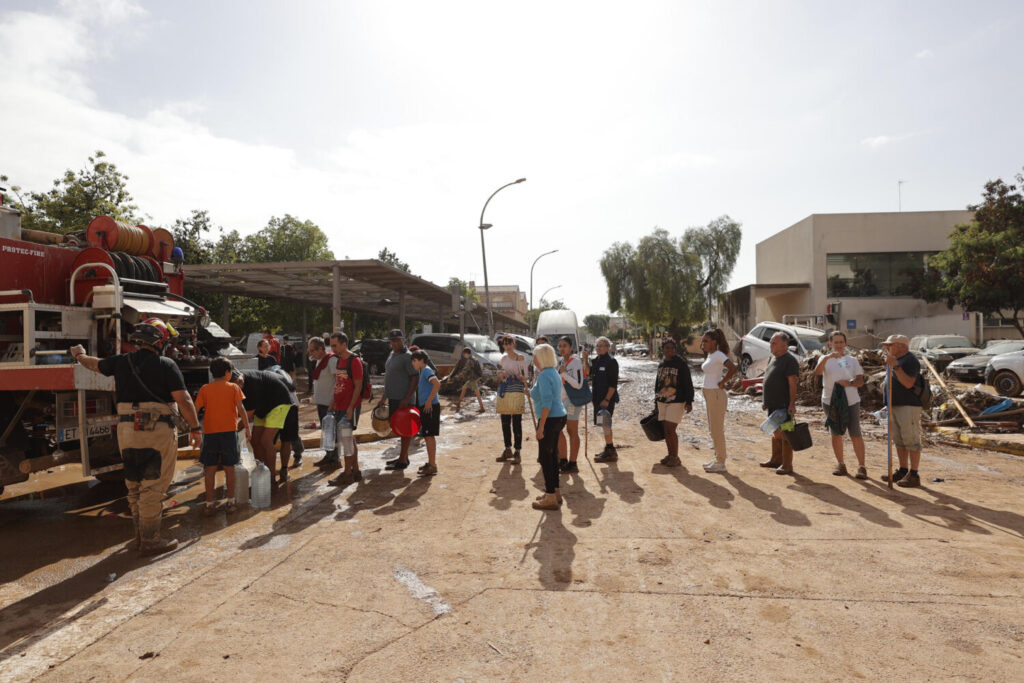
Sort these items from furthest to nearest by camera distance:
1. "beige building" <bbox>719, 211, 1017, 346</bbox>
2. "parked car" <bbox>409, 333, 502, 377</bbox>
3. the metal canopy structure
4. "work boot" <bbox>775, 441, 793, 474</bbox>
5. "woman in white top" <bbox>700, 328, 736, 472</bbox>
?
"beige building" <bbox>719, 211, 1017, 346</bbox> < "parked car" <bbox>409, 333, 502, 377</bbox> < the metal canopy structure < "woman in white top" <bbox>700, 328, 736, 472</bbox> < "work boot" <bbox>775, 441, 793, 474</bbox>

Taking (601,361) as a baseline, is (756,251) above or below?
above

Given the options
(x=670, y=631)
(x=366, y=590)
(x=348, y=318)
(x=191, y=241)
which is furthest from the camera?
(x=348, y=318)

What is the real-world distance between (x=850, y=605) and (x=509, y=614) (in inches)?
82.8

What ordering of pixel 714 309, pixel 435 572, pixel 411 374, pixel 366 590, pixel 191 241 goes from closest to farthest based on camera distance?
pixel 366 590, pixel 435 572, pixel 411 374, pixel 191 241, pixel 714 309

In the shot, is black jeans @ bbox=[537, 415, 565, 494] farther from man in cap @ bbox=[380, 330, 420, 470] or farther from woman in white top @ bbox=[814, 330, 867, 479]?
woman in white top @ bbox=[814, 330, 867, 479]

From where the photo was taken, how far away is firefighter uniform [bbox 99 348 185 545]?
4605 mm

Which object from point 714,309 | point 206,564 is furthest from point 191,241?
point 714,309

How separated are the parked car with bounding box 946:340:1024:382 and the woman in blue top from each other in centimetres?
1691

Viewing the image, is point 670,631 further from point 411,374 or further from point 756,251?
point 756,251

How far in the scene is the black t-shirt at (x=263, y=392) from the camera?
6465mm

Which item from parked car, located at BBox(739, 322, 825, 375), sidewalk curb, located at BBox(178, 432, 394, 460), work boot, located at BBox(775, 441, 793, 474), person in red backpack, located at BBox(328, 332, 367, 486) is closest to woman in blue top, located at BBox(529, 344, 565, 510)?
person in red backpack, located at BBox(328, 332, 367, 486)

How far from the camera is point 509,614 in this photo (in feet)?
11.6

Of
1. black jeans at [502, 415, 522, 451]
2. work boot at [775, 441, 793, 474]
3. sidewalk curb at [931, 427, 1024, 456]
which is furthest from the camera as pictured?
sidewalk curb at [931, 427, 1024, 456]

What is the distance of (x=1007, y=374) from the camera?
549 inches
